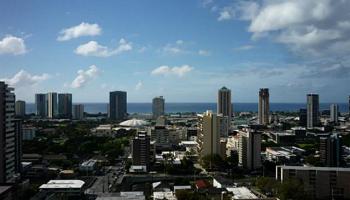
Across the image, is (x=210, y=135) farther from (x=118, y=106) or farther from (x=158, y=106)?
(x=118, y=106)

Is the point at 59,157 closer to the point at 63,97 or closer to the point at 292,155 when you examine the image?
the point at 292,155

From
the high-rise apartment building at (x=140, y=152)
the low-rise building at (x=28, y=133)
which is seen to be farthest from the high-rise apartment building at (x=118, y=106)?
the high-rise apartment building at (x=140, y=152)

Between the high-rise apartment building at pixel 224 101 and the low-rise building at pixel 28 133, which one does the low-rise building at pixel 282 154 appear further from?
the low-rise building at pixel 28 133

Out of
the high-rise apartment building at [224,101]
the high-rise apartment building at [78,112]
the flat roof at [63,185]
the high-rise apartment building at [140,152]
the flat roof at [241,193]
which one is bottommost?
the flat roof at [241,193]

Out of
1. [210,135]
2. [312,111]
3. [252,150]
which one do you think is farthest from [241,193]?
[312,111]

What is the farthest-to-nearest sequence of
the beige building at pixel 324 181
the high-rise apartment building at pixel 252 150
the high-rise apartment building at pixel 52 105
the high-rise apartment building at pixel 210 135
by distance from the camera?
the high-rise apartment building at pixel 52 105, the high-rise apartment building at pixel 210 135, the high-rise apartment building at pixel 252 150, the beige building at pixel 324 181

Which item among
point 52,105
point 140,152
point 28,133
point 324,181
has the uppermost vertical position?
point 52,105

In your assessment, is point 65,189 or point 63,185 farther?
point 63,185

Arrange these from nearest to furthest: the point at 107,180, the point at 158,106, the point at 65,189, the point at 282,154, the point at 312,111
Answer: the point at 65,189
the point at 107,180
the point at 282,154
the point at 312,111
the point at 158,106
